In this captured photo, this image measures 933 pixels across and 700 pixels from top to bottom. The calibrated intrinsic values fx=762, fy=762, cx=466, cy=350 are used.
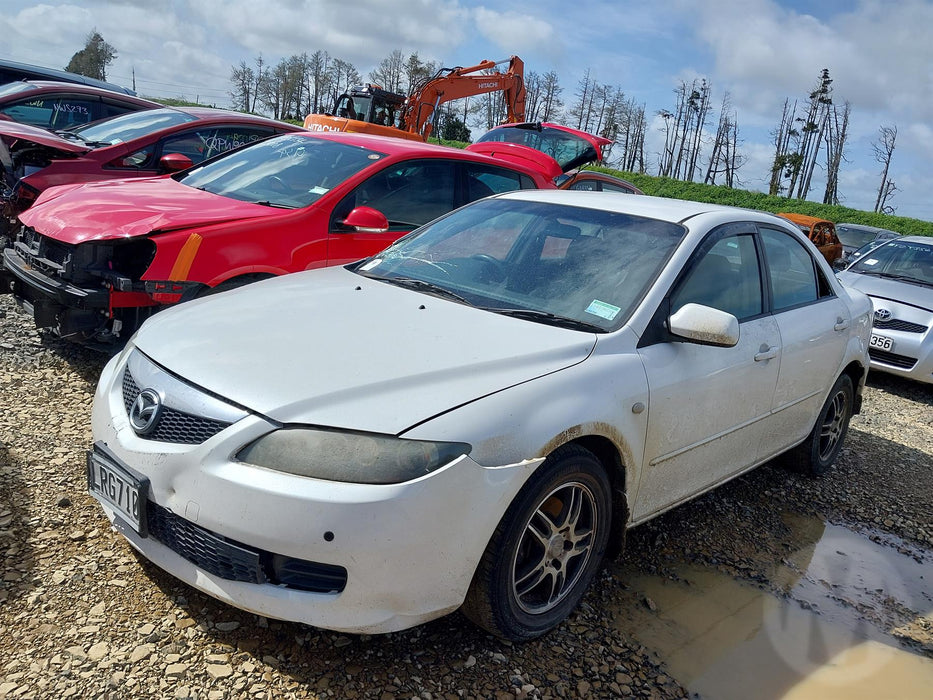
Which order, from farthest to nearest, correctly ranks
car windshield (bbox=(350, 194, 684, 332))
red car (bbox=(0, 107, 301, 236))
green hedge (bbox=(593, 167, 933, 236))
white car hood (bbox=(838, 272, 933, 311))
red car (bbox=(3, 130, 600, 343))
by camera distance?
green hedge (bbox=(593, 167, 933, 236))
white car hood (bbox=(838, 272, 933, 311))
red car (bbox=(0, 107, 301, 236))
red car (bbox=(3, 130, 600, 343))
car windshield (bbox=(350, 194, 684, 332))

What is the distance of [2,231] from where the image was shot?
639cm

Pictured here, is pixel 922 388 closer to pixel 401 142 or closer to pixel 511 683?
pixel 401 142

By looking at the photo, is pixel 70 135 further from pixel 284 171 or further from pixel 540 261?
pixel 540 261

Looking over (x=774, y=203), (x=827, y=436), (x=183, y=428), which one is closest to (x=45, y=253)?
(x=183, y=428)

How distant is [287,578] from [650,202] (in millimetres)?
2529

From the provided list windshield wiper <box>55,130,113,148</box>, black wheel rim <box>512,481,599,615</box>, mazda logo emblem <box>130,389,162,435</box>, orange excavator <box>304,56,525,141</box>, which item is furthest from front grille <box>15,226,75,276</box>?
orange excavator <box>304,56,525,141</box>

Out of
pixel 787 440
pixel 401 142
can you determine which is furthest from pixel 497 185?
pixel 787 440

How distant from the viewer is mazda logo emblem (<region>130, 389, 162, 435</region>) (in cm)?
248

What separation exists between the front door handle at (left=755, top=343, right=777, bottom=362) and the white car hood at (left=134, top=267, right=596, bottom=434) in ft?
3.81

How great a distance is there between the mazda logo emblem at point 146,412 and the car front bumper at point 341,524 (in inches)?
4.3

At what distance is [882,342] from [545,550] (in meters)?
6.21

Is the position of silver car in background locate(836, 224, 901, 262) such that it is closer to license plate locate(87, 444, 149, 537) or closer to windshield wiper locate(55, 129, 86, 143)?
windshield wiper locate(55, 129, 86, 143)

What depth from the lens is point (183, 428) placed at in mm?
2412

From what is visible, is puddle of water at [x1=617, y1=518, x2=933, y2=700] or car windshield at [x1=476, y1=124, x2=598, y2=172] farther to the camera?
car windshield at [x1=476, y1=124, x2=598, y2=172]
